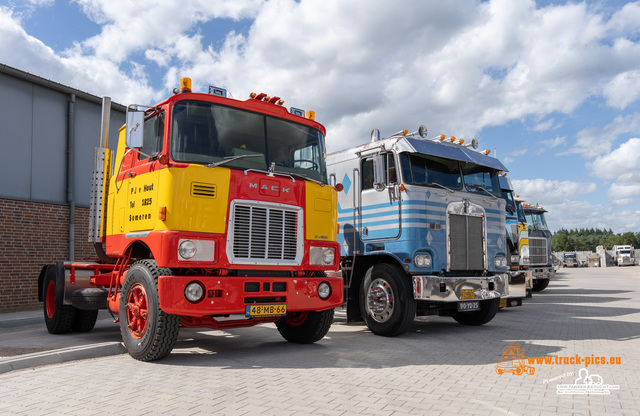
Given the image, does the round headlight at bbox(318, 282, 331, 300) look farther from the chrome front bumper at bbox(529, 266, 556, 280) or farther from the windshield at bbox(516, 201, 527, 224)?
the chrome front bumper at bbox(529, 266, 556, 280)

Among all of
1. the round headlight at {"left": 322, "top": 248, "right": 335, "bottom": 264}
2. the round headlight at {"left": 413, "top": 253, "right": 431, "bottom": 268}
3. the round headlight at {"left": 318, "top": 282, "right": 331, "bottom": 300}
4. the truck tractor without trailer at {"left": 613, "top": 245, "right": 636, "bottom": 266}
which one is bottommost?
the truck tractor without trailer at {"left": 613, "top": 245, "right": 636, "bottom": 266}

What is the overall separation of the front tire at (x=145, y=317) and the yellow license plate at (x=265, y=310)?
82cm

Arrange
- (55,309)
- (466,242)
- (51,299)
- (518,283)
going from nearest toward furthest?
(55,309) → (51,299) → (466,242) → (518,283)

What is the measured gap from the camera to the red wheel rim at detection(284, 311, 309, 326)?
24.0 ft

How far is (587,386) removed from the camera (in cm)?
497

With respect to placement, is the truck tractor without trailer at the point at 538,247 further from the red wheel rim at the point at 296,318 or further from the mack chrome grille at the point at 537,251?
the red wheel rim at the point at 296,318

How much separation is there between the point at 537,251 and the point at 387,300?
11713mm

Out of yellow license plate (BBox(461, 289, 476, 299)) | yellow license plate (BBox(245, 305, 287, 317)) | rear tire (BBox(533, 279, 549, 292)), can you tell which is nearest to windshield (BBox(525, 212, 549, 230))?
rear tire (BBox(533, 279, 549, 292))

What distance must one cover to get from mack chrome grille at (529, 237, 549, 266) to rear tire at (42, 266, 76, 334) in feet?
48.0

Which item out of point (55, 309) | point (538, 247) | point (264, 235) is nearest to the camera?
point (264, 235)

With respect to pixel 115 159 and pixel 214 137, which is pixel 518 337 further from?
pixel 115 159

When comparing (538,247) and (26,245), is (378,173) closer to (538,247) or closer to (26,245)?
(26,245)

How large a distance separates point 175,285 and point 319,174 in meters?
2.60

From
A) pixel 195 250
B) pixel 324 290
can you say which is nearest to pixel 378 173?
pixel 324 290
